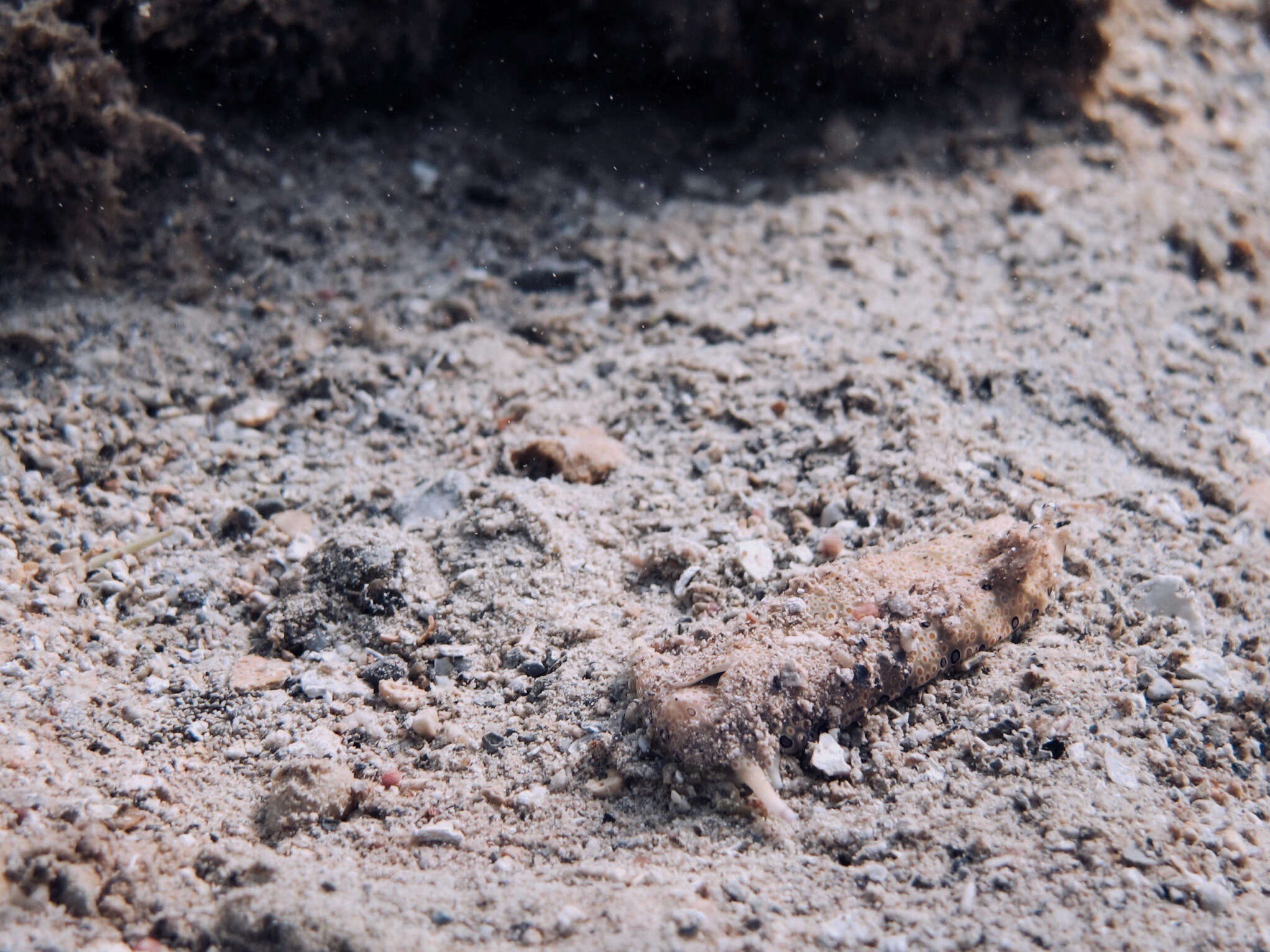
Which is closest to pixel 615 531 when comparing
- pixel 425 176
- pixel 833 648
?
pixel 833 648

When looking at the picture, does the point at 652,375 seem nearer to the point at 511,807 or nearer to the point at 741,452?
the point at 741,452

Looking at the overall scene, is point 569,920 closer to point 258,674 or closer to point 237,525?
point 258,674

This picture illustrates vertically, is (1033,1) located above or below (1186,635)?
above

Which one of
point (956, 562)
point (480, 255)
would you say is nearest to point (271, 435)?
point (480, 255)

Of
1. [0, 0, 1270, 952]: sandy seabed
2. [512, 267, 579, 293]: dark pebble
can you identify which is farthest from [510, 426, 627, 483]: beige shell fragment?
[512, 267, 579, 293]: dark pebble

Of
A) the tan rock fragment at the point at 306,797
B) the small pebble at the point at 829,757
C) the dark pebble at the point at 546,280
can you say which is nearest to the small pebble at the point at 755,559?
the small pebble at the point at 829,757

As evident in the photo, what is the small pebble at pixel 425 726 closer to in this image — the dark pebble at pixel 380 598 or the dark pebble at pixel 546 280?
the dark pebble at pixel 380 598
